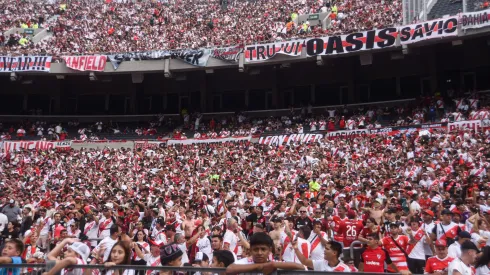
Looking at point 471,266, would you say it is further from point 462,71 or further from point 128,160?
point 462,71

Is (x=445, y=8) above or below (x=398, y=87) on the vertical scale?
above

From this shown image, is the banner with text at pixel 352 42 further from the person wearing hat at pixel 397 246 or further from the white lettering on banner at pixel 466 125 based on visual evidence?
the person wearing hat at pixel 397 246

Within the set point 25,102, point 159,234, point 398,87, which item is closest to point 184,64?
point 398,87

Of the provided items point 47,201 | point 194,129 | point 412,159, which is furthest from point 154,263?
point 194,129

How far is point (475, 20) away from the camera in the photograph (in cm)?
2597

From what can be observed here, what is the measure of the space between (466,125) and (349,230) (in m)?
14.7

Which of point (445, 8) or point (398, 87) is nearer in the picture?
point (445, 8)

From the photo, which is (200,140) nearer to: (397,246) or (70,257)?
(397,246)

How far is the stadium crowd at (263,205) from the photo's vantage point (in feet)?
26.8

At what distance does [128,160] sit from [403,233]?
18.9 m

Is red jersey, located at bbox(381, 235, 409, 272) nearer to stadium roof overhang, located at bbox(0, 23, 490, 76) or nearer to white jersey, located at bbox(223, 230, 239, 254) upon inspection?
white jersey, located at bbox(223, 230, 239, 254)

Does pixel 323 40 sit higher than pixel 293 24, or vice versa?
pixel 293 24

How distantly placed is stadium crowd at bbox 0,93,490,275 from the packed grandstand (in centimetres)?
5

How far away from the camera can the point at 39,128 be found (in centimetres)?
3616
